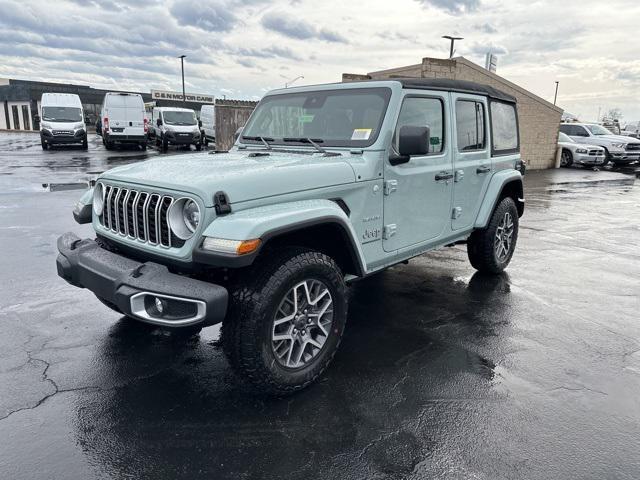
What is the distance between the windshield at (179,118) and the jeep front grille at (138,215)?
20544mm

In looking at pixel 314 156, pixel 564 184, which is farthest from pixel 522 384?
pixel 564 184

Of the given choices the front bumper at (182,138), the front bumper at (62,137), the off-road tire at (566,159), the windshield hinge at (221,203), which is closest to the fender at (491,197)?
the windshield hinge at (221,203)

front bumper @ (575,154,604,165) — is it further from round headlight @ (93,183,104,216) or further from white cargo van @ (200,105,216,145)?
round headlight @ (93,183,104,216)

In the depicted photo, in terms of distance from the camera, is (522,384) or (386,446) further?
(522,384)

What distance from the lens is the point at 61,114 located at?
23.0m

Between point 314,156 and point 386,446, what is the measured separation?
6.67 feet

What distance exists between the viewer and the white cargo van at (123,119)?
22156 mm

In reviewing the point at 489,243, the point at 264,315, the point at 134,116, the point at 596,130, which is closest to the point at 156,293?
the point at 264,315

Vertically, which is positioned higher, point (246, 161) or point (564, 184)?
point (246, 161)

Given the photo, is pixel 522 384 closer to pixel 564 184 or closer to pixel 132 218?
pixel 132 218

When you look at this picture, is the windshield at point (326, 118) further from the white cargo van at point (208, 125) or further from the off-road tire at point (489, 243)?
the white cargo van at point (208, 125)

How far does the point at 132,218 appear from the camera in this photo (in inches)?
127

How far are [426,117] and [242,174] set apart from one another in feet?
6.41

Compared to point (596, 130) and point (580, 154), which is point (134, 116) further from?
point (596, 130)
